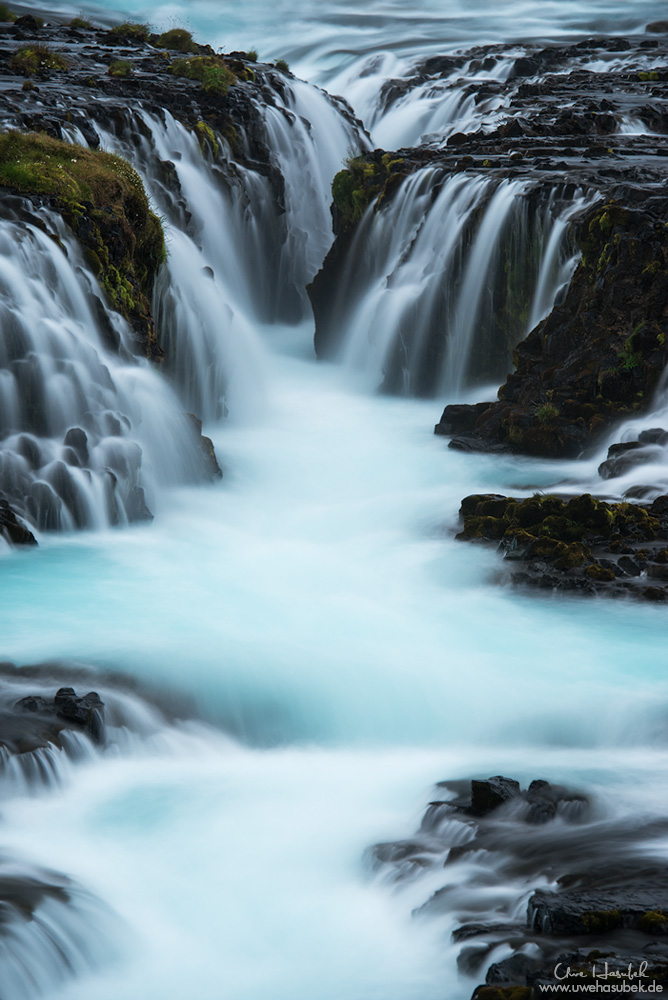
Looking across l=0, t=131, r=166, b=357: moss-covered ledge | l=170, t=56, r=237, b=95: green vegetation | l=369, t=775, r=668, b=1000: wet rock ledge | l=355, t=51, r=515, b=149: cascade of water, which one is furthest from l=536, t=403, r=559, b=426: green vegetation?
l=170, t=56, r=237, b=95: green vegetation

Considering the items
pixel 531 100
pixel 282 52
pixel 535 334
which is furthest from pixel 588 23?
pixel 535 334

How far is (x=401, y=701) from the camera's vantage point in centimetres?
783

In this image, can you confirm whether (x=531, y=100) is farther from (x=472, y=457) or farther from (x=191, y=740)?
(x=191, y=740)

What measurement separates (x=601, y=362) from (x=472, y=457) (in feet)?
6.25

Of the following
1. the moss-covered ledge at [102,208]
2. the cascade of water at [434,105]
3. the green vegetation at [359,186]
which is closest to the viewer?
the moss-covered ledge at [102,208]

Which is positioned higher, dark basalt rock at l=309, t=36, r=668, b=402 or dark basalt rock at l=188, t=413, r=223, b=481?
dark basalt rock at l=309, t=36, r=668, b=402

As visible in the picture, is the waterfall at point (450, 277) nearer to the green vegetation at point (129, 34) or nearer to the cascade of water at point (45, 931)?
the cascade of water at point (45, 931)

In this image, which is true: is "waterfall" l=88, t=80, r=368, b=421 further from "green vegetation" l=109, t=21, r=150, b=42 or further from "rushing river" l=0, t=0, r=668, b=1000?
"green vegetation" l=109, t=21, r=150, b=42

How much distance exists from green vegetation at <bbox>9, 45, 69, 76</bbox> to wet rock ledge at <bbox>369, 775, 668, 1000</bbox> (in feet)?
54.7

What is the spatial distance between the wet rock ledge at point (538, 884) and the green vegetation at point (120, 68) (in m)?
17.1

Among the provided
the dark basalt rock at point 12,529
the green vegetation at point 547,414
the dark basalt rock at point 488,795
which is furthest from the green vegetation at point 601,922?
the green vegetation at point 547,414

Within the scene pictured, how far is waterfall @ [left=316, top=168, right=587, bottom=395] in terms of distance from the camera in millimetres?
14875

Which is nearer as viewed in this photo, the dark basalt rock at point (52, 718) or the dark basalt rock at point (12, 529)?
the dark basalt rock at point (52, 718)

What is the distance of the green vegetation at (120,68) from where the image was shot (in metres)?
20.0
